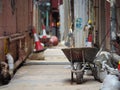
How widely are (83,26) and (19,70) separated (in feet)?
8.33

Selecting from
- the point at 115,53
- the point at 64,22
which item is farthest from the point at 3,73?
the point at 64,22

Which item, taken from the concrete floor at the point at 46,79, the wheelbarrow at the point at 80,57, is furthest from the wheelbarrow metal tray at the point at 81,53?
the concrete floor at the point at 46,79

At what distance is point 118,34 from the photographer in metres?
8.28

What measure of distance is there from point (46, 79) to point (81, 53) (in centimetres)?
122

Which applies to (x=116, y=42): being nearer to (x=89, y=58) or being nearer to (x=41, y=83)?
(x=89, y=58)

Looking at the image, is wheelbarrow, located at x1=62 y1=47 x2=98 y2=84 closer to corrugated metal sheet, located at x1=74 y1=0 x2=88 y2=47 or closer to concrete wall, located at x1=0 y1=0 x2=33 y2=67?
concrete wall, located at x1=0 y1=0 x2=33 y2=67

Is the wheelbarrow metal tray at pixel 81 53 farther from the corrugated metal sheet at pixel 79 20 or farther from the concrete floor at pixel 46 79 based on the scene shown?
the corrugated metal sheet at pixel 79 20

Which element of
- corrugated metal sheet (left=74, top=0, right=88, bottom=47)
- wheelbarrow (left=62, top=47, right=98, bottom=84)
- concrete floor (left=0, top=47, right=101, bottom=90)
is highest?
corrugated metal sheet (left=74, top=0, right=88, bottom=47)

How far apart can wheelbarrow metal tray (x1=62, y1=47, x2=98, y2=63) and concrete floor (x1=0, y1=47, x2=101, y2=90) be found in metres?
0.50

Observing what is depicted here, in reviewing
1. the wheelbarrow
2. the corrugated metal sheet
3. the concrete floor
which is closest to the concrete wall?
the concrete floor

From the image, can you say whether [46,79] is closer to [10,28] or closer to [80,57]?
[80,57]

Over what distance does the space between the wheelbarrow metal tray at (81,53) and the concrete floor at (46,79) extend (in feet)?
1.66

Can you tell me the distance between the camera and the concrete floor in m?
7.93

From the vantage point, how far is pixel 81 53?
840 centimetres
